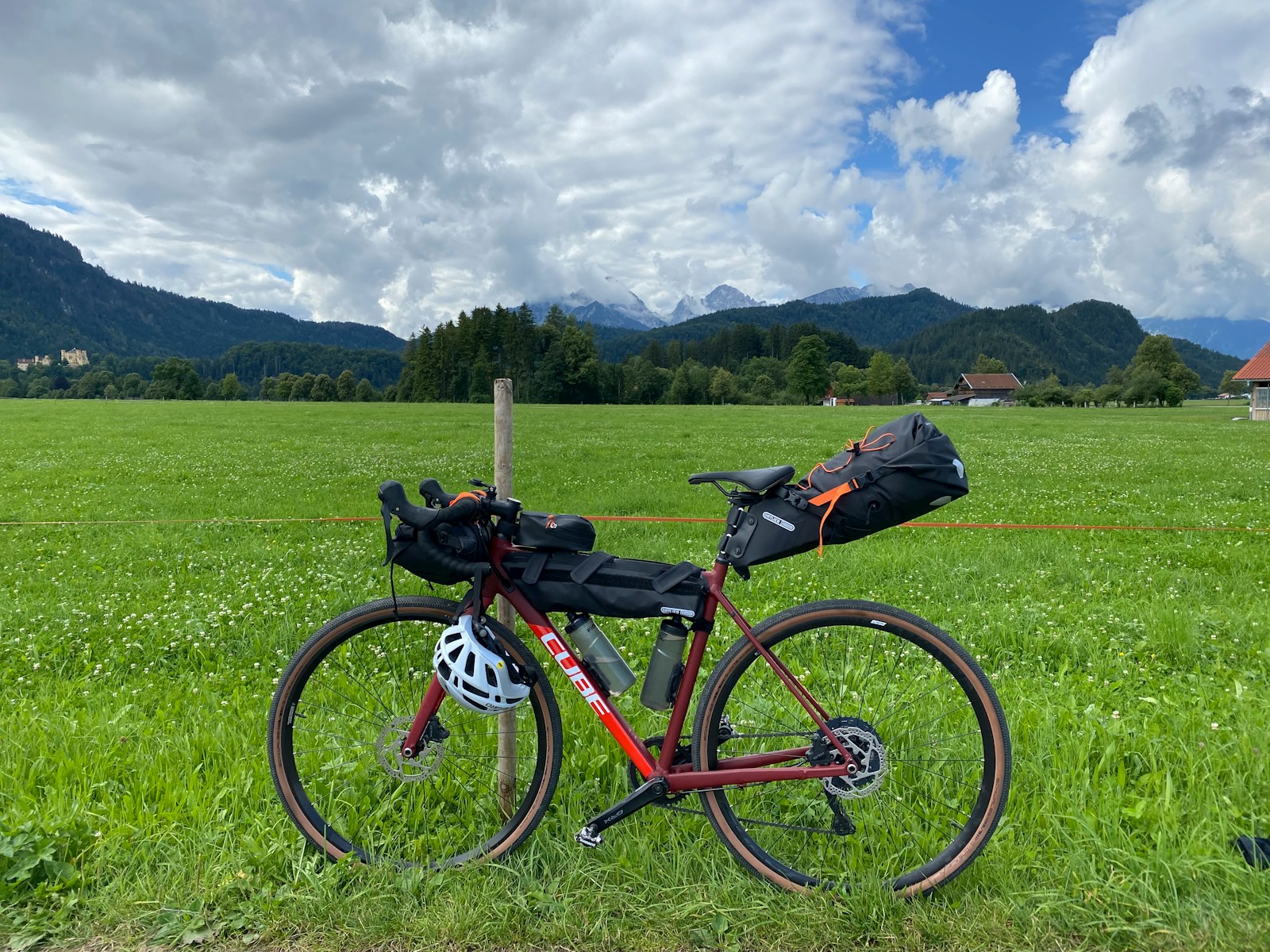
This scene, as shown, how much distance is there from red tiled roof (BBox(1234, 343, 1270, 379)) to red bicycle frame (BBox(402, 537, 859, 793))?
2878 inches

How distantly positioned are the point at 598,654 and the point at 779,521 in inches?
39.5

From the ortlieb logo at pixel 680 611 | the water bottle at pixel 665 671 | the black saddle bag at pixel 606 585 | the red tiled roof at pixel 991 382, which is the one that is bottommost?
the water bottle at pixel 665 671

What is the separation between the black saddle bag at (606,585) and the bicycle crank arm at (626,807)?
735 mm

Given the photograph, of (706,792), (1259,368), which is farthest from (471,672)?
(1259,368)

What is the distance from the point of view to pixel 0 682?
534 centimetres

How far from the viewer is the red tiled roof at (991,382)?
177m

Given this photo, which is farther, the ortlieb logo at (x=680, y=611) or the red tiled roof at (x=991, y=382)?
the red tiled roof at (x=991, y=382)

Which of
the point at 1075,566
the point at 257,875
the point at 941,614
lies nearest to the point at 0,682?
the point at 257,875

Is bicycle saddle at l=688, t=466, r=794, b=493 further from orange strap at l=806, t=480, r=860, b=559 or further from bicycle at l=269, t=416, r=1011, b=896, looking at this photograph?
orange strap at l=806, t=480, r=860, b=559

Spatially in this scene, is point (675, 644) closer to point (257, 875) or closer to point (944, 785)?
point (944, 785)

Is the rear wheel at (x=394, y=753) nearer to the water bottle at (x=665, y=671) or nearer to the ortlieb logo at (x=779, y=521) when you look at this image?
the water bottle at (x=665, y=671)

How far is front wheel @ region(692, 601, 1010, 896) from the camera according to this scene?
2998 millimetres

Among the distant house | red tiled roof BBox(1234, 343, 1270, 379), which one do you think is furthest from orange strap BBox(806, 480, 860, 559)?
the distant house

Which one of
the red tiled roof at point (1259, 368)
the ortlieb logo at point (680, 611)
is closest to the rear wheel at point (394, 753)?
the ortlieb logo at point (680, 611)
